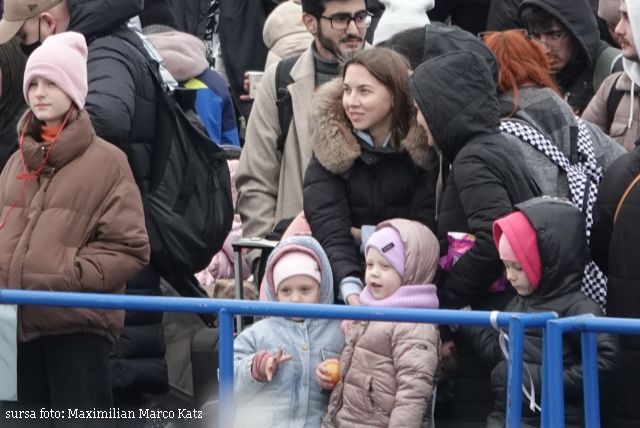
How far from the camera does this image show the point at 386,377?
6.23 metres

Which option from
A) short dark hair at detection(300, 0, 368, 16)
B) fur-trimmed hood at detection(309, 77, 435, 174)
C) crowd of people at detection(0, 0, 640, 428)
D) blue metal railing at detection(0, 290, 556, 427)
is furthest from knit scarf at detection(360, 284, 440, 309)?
short dark hair at detection(300, 0, 368, 16)

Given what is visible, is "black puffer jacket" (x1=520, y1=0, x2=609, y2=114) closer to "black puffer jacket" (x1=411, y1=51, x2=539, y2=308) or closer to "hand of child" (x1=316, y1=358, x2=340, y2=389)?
"black puffer jacket" (x1=411, y1=51, x2=539, y2=308)

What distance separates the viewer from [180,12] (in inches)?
440

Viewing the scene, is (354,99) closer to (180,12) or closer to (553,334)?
(553,334)

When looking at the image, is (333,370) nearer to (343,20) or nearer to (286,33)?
(343,20)

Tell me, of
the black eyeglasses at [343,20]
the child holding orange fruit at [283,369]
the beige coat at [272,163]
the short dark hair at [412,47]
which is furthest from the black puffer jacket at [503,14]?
the child holding orange fruit at [283,369]

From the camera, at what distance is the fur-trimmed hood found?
6891mm

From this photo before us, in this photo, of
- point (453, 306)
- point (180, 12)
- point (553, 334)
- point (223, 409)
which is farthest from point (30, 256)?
point (180, 12)

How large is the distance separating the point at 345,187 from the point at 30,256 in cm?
133

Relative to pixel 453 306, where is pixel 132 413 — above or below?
below

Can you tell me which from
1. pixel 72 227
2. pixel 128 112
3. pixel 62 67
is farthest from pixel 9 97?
pixel 72 227

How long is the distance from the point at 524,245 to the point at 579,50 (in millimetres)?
2694

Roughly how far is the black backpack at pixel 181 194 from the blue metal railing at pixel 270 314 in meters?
1.59

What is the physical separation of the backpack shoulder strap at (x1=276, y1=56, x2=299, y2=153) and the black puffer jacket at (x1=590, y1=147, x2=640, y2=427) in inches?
72.8
